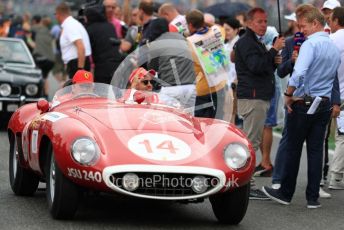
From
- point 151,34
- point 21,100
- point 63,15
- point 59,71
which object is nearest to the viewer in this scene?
point 151,34

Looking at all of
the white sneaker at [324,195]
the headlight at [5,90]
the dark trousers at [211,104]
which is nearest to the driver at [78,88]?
the dark trousers at [211,104]

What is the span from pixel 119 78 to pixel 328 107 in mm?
2103

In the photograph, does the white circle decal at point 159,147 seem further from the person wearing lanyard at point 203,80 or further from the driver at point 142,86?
the person wearing lanyard at point 203,80

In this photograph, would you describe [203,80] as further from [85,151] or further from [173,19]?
[85,151]

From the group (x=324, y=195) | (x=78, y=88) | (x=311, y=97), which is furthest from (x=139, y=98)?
(x=324, y=195)

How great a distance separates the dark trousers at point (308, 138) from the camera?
9820 mm

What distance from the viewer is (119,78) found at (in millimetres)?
10539

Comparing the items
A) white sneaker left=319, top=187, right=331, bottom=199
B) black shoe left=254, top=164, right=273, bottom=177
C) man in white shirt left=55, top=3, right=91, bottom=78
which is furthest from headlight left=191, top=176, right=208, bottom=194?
man in white shirt left=55, top=3, right=91, bottom=78

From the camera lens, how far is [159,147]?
328 inches

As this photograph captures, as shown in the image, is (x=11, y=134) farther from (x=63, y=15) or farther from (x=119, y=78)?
(x=63, y=15)

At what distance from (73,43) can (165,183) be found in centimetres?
826

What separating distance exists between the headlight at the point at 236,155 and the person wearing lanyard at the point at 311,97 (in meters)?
1.37

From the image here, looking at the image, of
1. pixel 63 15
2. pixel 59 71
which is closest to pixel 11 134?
pixel 63 15

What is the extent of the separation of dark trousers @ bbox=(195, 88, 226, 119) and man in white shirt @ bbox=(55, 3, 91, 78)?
3.57 meters
